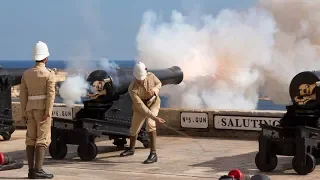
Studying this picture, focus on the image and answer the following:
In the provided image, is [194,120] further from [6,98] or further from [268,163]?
[268,163]

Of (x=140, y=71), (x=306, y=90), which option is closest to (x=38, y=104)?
(x=140, y=71)

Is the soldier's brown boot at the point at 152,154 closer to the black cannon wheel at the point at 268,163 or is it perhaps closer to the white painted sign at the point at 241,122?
the black cannon wheel at the point at 268,163

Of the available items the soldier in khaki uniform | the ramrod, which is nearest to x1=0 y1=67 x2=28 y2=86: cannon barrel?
the ramrod

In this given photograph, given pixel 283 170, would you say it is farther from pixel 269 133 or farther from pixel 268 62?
pixel 268 62

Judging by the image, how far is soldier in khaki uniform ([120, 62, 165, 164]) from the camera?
565 inches

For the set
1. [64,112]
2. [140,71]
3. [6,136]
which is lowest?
[6,136]

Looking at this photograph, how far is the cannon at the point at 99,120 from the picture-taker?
15180mm

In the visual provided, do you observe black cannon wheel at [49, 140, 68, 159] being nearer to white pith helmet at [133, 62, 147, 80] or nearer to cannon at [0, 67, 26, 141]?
white pith helmet at [133, 62, 147, 80]

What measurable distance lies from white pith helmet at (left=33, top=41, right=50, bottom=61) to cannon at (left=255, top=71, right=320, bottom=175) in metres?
3.60

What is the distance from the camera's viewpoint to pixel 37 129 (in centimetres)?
1255

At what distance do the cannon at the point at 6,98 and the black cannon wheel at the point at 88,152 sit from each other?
3.97m

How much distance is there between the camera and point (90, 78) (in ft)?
52.5

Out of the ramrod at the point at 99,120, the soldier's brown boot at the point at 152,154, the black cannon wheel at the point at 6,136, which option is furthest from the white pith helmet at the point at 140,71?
the black cannon wheel at the point at 6,136

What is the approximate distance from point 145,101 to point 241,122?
3.99m
